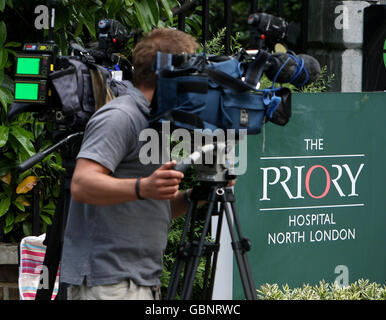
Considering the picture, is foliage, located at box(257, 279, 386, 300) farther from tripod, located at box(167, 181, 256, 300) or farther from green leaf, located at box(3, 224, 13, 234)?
green leaf, located at box(3, 224, 13, 234)

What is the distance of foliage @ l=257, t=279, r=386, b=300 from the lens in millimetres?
3756

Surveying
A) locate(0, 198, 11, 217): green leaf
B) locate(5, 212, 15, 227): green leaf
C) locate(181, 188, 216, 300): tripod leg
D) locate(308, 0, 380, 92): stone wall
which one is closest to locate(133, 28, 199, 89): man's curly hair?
locate(181, 188, 216, 300): tripod leg

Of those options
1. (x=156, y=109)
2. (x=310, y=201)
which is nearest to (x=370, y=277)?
(x=310, y=201)

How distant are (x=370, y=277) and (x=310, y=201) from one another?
2.14ft

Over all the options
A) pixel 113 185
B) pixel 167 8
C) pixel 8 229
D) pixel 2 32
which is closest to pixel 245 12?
pixel 167 8

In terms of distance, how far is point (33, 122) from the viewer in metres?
4.29

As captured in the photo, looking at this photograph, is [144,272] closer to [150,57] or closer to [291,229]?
[150,57]

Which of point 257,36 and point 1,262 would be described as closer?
point 257,36

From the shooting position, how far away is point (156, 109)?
8.75 feet

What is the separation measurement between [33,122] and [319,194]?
1.68m

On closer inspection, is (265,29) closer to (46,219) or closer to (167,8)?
(167,8)

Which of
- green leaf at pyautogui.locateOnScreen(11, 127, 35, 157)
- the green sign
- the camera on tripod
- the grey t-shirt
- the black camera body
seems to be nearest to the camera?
the grey t-shirt

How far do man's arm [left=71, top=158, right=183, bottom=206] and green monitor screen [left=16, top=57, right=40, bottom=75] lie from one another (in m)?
0.73
